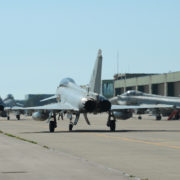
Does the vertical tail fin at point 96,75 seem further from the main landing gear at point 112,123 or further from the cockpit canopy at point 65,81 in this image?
the cockpit canopy at point 65,81

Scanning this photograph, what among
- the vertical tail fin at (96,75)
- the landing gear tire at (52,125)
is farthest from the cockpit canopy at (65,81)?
the landing gear tire at (52,125)

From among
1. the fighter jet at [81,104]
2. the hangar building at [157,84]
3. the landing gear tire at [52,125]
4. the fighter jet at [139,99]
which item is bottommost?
the landing gear tire at [52,125]

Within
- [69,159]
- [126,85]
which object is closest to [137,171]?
[69,159]

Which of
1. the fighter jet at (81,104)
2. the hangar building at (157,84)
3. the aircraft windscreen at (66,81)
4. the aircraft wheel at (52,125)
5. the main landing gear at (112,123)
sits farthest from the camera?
the hangar building at (157,84)

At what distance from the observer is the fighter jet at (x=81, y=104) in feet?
118

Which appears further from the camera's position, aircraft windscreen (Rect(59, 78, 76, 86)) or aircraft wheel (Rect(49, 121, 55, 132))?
aircraft windscreen (Rect(59, 78, 76, 86))

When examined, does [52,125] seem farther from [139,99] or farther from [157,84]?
[157,84]

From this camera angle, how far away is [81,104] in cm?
3697

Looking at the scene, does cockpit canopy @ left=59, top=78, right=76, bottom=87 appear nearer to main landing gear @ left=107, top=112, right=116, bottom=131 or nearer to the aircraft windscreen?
the aircraft windscreen

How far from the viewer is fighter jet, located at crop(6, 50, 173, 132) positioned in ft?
118

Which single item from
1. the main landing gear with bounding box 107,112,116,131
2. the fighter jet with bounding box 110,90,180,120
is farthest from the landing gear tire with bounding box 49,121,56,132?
the fighter jet with bounding box 110,90,180,120

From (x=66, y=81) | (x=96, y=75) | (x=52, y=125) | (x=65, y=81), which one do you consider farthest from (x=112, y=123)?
(x=65, y=81)

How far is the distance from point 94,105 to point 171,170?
22142 mm

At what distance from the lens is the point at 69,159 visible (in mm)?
16781
